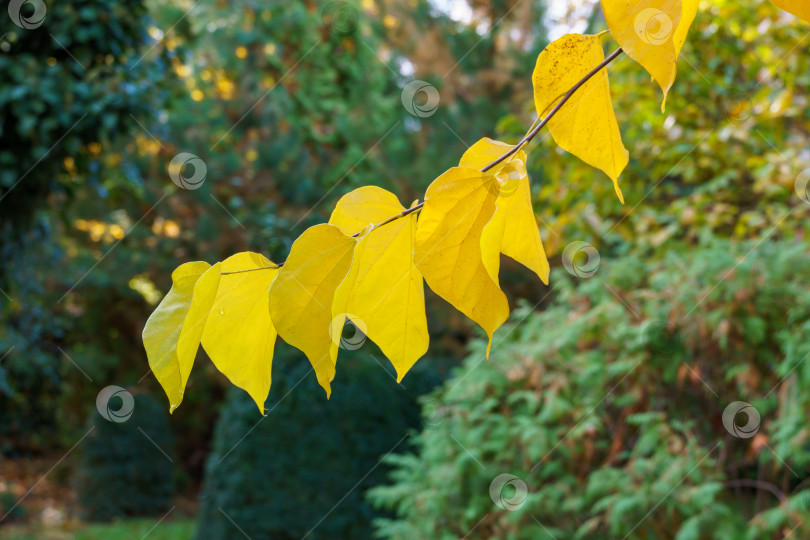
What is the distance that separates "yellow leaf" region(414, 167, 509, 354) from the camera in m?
0.47

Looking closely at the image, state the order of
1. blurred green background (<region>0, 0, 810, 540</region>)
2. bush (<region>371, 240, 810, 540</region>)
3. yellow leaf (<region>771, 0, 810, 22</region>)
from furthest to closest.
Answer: blurred green background (<region>0, 0, 810, 540</region>) < bush (<region>371, 240, 810, 540</region>) < yellow leaf (<region>771, 0, 810, 22</region>)

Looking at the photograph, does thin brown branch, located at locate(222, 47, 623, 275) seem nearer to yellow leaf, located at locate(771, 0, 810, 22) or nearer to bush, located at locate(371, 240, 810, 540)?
yellow leaf, located at locate(771, 0, 810, 22)

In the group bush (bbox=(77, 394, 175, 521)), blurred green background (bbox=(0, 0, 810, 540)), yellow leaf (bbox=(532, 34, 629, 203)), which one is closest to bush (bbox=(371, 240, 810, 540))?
blurred green background (bbox=(0, 0, 810, 540))

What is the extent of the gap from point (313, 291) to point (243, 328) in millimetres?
65

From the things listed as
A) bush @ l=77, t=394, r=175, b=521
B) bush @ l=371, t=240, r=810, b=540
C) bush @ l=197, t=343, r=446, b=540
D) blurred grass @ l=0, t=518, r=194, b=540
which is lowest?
blurred grass @ l=0, t=518, r=194, b=540

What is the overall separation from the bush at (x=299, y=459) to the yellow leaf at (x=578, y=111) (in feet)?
12.2

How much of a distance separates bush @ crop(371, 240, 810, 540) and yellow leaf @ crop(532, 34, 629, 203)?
2151 mm

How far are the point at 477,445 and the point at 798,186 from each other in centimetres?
171

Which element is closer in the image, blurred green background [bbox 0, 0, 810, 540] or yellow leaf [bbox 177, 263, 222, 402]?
yellow leaf [bbox 177, 263, 222, 402]

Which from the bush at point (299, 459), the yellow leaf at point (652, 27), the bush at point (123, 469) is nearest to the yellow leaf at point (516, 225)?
the yellow leaf at point (652, 27)

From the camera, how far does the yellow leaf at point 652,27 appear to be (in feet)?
1.51

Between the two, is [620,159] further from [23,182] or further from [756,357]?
[23,182]

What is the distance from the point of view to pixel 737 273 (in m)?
2.71

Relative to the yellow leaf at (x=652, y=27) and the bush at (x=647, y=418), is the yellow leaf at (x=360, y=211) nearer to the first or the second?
the yellow leaf at (x=652, y=27)
